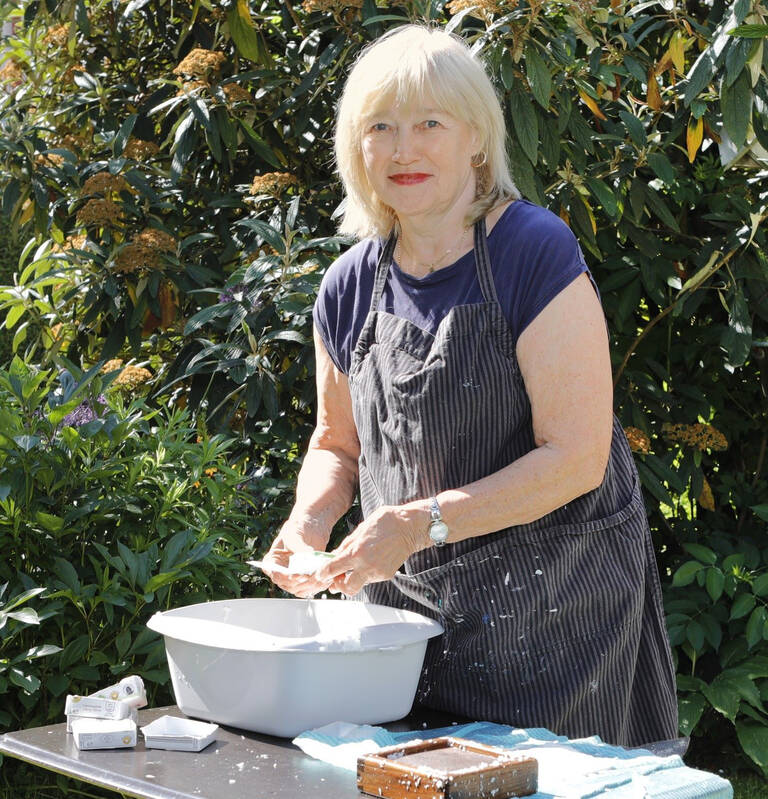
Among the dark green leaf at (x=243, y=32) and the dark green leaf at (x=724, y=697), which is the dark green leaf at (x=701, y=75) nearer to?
the dark green leaf at (x=243, y=32)

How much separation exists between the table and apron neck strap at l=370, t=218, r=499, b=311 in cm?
60

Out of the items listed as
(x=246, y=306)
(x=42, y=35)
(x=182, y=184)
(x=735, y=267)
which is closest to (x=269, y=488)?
(x=246, y=306)

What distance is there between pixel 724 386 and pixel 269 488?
1508mm

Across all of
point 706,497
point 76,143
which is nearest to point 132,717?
point 706,497

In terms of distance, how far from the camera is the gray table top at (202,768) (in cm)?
128

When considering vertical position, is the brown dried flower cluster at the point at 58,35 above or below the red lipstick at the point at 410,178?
above

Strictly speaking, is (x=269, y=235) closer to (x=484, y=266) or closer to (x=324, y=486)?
(x=324, y=486)

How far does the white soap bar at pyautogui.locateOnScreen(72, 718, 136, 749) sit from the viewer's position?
1.43 m

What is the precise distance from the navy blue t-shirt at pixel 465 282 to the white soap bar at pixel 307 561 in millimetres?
332

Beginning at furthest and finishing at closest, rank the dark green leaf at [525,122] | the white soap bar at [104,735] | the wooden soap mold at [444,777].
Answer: the dark green leaf at [525,122]
the white soap bar at [104,735]
the wooden soap mold at [444,777]

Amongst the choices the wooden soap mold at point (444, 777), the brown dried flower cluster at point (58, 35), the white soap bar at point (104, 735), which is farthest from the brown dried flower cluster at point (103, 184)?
the wooden soap mold at point (444, 777)

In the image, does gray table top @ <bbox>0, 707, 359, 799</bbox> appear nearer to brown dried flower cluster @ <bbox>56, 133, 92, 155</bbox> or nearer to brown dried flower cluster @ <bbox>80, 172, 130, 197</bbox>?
brown dried flower cluster @ <bbox>80, 172, 130, 197</bbox>

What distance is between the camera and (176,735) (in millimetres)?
1439

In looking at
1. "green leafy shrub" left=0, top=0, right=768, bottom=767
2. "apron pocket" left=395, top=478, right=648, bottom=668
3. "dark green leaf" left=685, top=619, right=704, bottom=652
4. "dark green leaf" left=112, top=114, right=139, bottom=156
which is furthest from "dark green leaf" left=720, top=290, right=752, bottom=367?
"dark green leaf" left=112, top=114, right=139, bottom=156
